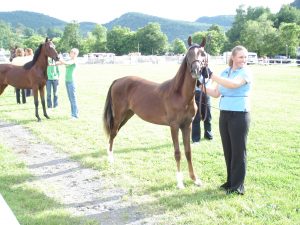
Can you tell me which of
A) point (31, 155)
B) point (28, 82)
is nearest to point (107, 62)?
point (28, 82)

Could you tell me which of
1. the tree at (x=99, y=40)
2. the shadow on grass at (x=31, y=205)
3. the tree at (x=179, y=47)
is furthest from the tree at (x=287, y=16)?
the shadow on grass at (x=31, y=205)

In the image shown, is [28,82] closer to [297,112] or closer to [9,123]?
[9,123]

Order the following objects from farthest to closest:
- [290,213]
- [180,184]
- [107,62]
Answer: [107,62], [180,184], [290,213]

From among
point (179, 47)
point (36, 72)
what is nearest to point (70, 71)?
point (36, 72)

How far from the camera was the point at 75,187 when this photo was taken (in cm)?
607

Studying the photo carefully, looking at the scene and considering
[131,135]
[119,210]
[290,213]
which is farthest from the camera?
[131,135]

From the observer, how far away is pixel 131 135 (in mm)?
9742

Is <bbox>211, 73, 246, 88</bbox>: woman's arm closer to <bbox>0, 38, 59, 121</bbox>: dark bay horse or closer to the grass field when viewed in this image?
the grass field

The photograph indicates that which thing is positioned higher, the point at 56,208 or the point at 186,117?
the point at 186,117

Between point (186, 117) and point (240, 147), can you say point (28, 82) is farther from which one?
point (240, 147)

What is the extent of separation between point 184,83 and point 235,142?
46.2 inches

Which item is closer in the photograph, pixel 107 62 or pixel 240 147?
pixel 240 147

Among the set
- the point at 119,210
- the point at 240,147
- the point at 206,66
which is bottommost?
the point at 119,210

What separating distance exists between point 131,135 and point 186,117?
4012 millimetres
